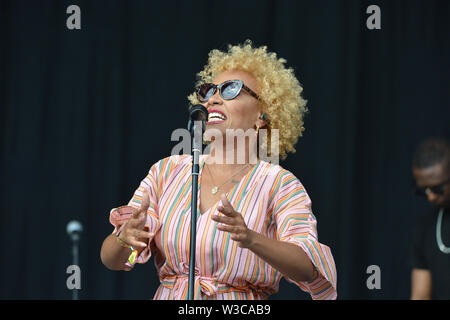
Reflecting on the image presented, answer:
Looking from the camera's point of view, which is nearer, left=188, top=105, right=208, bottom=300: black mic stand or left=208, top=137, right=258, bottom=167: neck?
left=188, top=105, right=208, bottom=300: black mic stand

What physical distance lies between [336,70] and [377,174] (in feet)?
2.38

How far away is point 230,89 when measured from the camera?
2.47 metres

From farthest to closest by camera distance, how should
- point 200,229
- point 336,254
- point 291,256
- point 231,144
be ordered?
point 336,254 → point 231,144 → point 200,229 → point 291,256

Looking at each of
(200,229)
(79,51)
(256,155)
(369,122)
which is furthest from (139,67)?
(200,229)

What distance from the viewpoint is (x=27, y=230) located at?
4.21 meters

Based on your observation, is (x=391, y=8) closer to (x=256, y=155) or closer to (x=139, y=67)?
(x=139, y=67)

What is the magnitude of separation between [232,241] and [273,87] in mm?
792

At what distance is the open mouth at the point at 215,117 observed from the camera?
2418 mm

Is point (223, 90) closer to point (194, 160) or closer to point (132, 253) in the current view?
point (194, 160)

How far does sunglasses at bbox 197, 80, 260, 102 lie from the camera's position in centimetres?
245

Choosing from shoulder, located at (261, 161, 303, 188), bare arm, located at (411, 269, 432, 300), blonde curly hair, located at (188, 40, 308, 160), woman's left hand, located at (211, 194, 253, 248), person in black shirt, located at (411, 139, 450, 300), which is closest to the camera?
woman's left hand, located at (211, 194, 253, 248)

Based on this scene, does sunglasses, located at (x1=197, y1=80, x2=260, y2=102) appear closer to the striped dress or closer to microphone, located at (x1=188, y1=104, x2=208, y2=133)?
the striped dress

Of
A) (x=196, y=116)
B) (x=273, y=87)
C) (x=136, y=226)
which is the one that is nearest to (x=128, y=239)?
(x=136, y=226)

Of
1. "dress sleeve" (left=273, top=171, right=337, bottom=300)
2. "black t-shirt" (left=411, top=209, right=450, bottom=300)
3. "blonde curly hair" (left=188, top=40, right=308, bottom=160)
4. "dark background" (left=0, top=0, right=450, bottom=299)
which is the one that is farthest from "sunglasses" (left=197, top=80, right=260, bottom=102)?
"dark background" (left=0, top=0, right=450, bottom=299)
